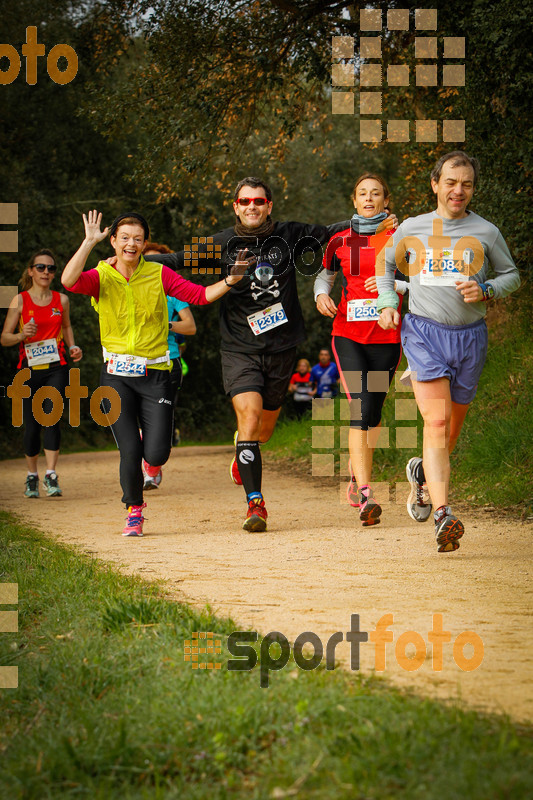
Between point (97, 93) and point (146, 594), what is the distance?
999 centimetres

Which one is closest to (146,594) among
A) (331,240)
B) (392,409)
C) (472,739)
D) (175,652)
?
(175,652)

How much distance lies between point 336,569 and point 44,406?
5030mm

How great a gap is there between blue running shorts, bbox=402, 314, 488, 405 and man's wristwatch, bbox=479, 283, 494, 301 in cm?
26

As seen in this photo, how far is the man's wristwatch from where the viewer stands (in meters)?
5.68

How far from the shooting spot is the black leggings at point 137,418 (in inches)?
271

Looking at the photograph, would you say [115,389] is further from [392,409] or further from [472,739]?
[392,409]

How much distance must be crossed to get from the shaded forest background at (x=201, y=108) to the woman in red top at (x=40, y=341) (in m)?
3.13

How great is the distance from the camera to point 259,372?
7180mm

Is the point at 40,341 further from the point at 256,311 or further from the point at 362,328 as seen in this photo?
the point at 362,328

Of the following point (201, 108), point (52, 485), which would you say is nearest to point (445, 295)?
point (52, 485)

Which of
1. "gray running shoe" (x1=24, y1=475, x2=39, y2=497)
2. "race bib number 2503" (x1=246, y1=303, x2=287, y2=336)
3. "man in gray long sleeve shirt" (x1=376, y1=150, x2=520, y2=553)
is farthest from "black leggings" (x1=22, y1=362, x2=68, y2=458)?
"man in gray long sleeve shirt" (x1=376, y1=150, x2=520, y2=553)

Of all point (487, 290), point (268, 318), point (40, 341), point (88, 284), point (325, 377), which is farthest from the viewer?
point (325, 377)

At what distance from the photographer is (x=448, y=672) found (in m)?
3.40

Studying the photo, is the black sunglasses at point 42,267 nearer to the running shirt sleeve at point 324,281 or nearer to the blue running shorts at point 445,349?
the running shirt sleeve at point 324,281
